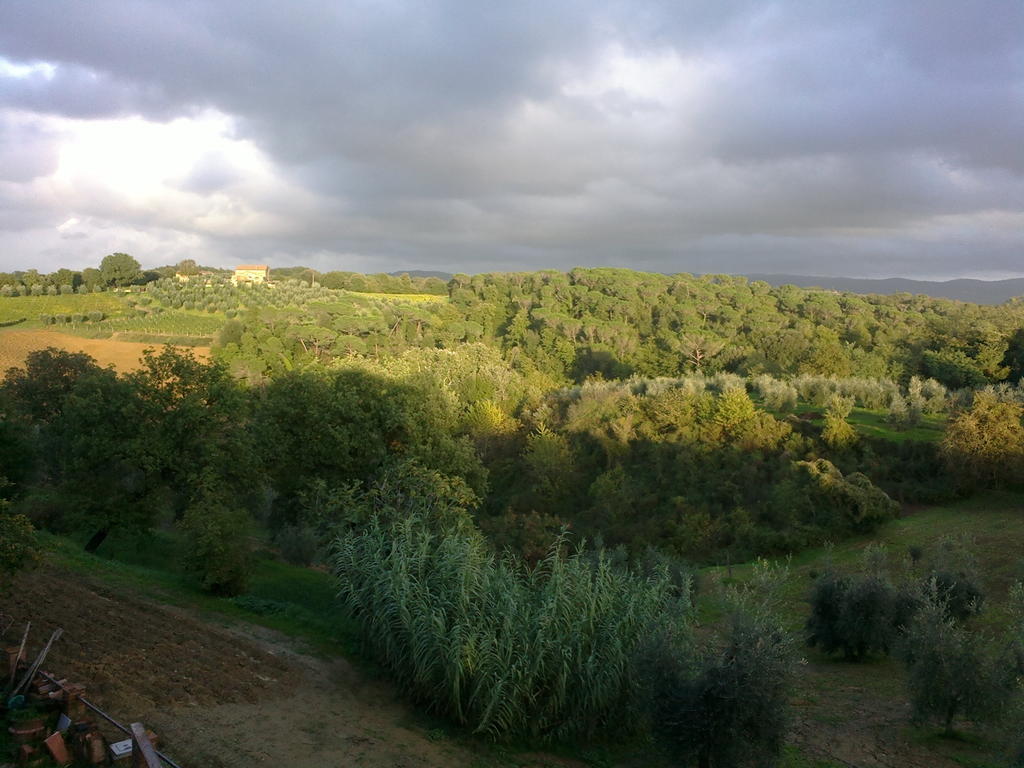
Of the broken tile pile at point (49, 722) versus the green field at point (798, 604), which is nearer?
the broken tile pile at point (49, 722)

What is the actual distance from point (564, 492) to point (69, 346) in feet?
122

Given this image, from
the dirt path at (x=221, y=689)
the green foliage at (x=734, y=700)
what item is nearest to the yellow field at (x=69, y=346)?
the dirt path at (x=221, y=689)

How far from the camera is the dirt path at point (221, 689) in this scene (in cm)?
806

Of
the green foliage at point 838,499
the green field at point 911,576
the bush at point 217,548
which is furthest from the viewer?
the green foliage at point 838,499

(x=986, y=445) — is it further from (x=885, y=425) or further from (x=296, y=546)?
(x=296, y=546)

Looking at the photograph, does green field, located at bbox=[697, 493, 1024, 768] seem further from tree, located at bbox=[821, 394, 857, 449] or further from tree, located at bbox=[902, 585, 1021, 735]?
tree, located at bbox=[821, 394, 857, 449]

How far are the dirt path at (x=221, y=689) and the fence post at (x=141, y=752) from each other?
25.1 inches

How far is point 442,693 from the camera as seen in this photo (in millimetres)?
9836

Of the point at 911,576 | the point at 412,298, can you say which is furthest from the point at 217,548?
the point at 412,298

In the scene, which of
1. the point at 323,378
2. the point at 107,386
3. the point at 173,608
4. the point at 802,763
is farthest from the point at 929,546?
the point at 107,386

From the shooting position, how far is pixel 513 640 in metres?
9.58

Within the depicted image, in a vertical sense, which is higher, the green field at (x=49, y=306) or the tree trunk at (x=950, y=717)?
the green field at (x=49, y=306)

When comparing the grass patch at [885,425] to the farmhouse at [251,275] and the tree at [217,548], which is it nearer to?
the tree at [217,548]

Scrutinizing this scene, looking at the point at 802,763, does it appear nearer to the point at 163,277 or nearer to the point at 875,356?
the point at 875,356
